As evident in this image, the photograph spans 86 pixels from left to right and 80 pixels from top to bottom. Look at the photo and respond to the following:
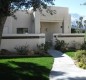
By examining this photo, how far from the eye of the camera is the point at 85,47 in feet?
79.4

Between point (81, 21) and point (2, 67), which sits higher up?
point (81, 21)

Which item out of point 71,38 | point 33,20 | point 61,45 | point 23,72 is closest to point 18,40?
point 61,45

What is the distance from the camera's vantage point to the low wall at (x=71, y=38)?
2589cm

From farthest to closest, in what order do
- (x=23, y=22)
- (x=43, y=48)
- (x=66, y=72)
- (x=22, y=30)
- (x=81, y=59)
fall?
(x=22, y=30), (x=23, y=22), (x=43, y=48), (x=81, y=59), (x=66, y=72)

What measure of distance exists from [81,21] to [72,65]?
28704 millimetres

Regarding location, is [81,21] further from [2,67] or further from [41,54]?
[2,67]

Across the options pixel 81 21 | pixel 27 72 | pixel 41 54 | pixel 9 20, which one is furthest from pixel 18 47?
pixel 81 21

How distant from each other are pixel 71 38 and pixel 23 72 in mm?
13598

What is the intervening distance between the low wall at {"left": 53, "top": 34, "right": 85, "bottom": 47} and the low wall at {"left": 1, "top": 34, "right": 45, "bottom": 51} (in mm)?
3022

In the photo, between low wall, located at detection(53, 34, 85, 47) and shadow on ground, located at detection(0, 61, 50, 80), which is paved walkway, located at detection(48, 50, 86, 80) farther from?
low wall, located at detection(53, 34, 85, 47)

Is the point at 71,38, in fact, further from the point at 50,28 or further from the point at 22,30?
the point at 22,30

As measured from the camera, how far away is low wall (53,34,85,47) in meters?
25.9

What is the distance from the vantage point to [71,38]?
26250 millimetres

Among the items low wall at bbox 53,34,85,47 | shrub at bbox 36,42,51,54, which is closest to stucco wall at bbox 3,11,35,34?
low wall at bbox 53,34,85,47
